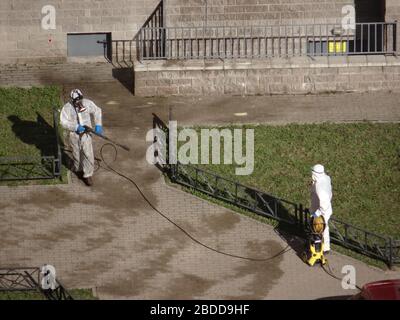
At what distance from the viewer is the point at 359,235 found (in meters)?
24.2

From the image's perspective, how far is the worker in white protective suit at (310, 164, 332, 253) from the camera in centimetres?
2316

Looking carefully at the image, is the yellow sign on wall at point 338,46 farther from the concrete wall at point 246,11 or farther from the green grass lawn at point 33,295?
the green grass lawn at point 33,295

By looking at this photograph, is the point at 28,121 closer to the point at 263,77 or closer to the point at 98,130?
the point at 98,130

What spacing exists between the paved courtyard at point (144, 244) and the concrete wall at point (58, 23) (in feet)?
14.3

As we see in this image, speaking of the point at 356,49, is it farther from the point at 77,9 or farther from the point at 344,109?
the point at 77,9

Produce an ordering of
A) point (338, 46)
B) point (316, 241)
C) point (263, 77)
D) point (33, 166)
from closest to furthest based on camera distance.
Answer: point (316, 241) < point (33, 166) < point (263, 77) < point (338, 46)

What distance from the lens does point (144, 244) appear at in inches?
936

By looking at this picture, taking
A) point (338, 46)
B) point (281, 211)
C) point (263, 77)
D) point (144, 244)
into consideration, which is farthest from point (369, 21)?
point (144, 244)

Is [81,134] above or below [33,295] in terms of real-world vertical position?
above

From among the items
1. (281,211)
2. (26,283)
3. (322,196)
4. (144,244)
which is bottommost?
(26,283)

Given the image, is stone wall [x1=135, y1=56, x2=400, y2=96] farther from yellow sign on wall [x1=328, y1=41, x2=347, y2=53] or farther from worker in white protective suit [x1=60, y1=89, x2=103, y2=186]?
worker in white protective suit [x1=60, y1=89, x2=103, y2=186]

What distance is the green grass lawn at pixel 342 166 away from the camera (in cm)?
2472

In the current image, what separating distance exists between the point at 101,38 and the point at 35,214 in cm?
722

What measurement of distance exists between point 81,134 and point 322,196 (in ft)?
16.4
